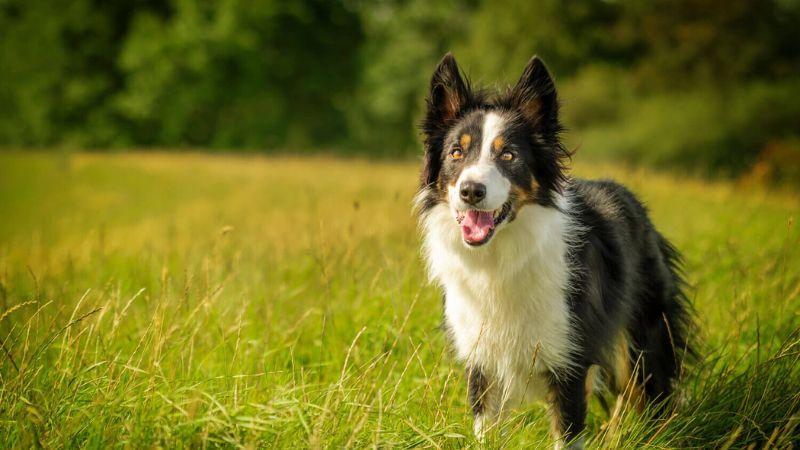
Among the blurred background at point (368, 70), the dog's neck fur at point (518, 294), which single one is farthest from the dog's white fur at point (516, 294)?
the blurred background at point (368, 70)

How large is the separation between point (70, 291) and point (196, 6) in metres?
31.7

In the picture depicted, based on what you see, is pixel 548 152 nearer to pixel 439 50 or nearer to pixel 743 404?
pixel 743 404

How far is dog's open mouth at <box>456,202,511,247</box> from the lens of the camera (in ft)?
9.09

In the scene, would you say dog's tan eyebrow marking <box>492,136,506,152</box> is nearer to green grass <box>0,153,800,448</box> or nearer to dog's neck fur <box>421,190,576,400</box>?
dog's neck fur <box>421,190,576,400</box>

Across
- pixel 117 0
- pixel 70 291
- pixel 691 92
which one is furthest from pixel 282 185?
pixel 117 0

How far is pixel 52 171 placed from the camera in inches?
792

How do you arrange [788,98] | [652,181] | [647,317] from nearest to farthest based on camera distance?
[647,317] → [652,181] → [788,98]

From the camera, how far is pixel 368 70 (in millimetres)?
32750

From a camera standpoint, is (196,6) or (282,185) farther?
(196,6)

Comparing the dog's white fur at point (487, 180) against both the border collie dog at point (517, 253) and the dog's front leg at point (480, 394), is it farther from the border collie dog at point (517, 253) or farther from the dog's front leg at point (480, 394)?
the dog's front leg at point (480, 394)

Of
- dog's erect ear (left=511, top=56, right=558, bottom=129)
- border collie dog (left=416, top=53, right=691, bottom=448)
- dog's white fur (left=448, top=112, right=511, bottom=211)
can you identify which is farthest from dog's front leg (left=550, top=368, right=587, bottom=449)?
dog's erect ear (left=511, top=56, right=558, bottom=129)

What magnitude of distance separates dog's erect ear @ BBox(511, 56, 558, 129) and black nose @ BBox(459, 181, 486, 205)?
2.16 ft

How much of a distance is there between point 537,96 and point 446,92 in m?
0.48

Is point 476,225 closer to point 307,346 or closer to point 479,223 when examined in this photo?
point 479,223
